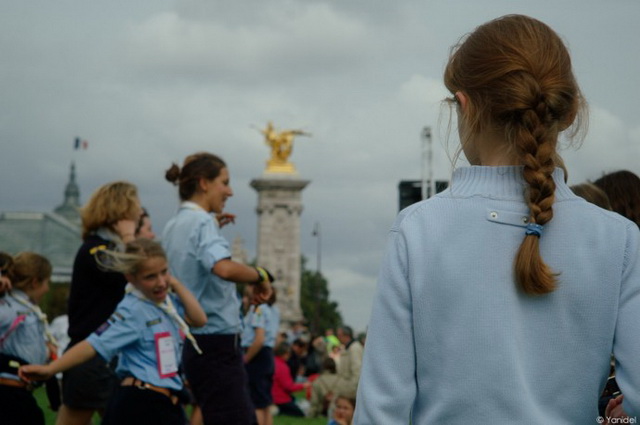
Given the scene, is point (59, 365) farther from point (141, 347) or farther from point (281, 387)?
point (281, 387)

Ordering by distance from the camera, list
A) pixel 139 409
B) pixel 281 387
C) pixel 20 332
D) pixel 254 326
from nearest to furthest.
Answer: pixel 139 409 → pixel 20 332 → pixel 254 326 → pixel 281 387

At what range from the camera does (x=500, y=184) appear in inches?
104

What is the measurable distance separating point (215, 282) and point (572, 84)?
181 inches

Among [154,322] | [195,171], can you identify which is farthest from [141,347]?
[195,171]

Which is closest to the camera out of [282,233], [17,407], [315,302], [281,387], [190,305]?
[190,305]

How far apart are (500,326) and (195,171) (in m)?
4.93

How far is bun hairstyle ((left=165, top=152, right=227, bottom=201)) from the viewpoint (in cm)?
725

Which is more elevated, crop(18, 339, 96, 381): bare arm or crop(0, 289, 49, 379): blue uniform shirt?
crop(18, 339, 96, 381): bare arm

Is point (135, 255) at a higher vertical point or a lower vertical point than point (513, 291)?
lower

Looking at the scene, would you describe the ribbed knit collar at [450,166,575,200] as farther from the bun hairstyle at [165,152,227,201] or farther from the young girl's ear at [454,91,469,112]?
the bun hairstyle at [165,152,227,201]

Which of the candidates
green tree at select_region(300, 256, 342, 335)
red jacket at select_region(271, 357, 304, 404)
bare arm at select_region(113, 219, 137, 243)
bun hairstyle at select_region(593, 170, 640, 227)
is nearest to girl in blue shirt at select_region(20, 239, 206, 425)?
bare arm at select_region(113, 219, 137, 243)

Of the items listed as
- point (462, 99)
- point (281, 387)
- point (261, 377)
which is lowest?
point (281, 387)

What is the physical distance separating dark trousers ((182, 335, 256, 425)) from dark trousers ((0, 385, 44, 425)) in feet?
3.49

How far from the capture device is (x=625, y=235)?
2584mm
